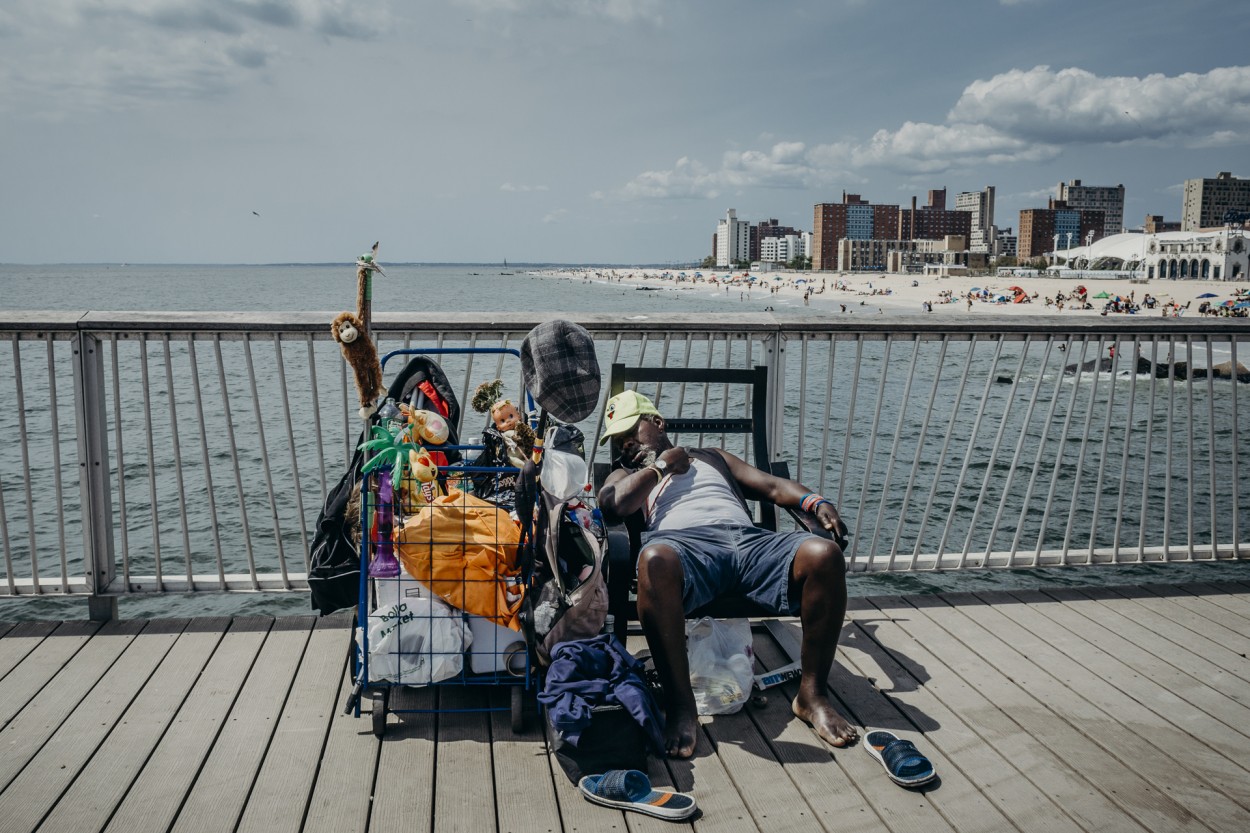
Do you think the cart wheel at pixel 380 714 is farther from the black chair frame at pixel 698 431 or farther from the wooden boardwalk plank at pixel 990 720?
the wooden boardwalk plank at pixel 990 720

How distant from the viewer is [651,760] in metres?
2.70

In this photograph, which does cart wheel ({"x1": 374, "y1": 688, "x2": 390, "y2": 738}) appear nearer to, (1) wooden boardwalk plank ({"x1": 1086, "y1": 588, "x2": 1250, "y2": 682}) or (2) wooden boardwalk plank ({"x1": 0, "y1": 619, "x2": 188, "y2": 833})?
(2) wooden boardwalk plank ({"x1": 0, "y1": 619, "x2": 188, "y2": 833})

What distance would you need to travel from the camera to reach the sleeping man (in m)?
2.78

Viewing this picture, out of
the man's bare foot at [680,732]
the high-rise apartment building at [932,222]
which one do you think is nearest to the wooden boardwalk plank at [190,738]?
the man's bare foot at [680,732]

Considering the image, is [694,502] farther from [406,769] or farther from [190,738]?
[190,738]

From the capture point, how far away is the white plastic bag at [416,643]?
2838mm

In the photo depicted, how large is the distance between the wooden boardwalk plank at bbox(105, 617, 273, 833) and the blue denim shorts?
4.72 feet

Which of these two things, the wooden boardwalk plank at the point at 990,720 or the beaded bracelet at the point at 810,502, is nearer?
the wooden boardwalk plank at the point at 990,720

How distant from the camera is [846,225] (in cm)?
18125

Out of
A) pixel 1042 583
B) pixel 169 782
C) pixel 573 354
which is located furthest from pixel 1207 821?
pixel 1042 583

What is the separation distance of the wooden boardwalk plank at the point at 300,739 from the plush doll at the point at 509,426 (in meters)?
0.98

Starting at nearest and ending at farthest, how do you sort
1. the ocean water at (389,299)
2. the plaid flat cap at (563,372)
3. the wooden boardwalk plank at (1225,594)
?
1. the plaid flat cap at (563,372)
2. the wooden boardwalk plank at (1225,594)
3. the ocean water at (389,299)

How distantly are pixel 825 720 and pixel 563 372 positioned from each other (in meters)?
1.34

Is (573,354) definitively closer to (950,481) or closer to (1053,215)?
(950,481)
